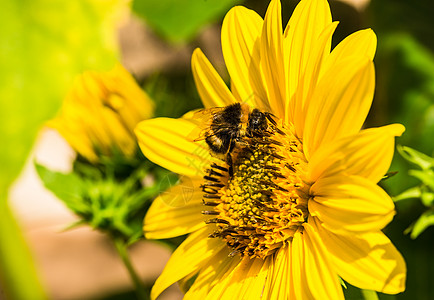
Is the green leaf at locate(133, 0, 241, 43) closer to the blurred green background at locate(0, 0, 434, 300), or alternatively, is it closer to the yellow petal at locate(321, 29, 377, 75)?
the blurred green background at locate(0, 0, 434, 300)

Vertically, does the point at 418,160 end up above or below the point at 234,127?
below

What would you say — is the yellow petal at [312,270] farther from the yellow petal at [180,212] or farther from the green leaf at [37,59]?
the green leaf at [37,59]

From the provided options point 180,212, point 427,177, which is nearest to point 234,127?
point 180,212

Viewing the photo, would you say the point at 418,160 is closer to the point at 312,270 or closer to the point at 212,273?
the point at 312,270

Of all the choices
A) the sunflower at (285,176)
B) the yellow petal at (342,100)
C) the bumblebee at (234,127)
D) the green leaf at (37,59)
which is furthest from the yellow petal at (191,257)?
the green leaf at (37,59)

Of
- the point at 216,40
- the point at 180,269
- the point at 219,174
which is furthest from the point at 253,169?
the point at 216,40

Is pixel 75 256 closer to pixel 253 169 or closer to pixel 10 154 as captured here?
pixel 10 154
